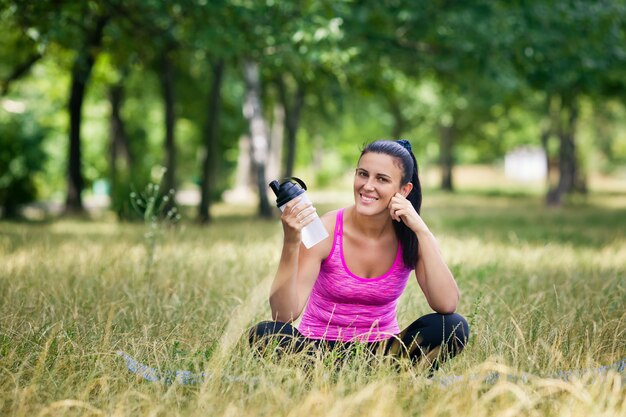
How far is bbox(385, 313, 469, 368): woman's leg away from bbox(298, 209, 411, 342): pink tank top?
0.64 ft

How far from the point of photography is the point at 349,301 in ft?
12.9

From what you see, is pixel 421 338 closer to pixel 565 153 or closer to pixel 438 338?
pixel 438 338

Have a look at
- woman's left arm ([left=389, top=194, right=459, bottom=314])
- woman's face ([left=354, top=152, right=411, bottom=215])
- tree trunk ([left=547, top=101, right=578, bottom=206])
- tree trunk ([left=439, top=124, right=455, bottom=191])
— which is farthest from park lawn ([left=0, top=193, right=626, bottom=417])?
tree trunk ([left=439, top=124, right=455, bottom=191])

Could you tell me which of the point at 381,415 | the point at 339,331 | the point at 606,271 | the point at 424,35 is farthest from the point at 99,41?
the point at 381,415

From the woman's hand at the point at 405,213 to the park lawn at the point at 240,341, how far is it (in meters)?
0.65

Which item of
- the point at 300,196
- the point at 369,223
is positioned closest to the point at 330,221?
the point at 369,223

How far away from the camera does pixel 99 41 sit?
42.8 feet

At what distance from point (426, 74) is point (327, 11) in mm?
8233

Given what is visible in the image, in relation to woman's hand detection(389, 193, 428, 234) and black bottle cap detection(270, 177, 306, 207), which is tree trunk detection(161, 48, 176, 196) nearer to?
woman's hand detection(389, 193, 428, 234)

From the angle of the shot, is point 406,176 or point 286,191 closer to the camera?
point 286,191

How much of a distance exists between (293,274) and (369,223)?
1.67 ft

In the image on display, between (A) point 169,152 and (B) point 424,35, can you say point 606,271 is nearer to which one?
(B) point 424,35

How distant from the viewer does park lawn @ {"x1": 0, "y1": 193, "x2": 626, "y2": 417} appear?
10.1 ft

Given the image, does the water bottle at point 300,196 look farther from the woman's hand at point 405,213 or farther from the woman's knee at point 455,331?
the woman's knee at point 455,331
